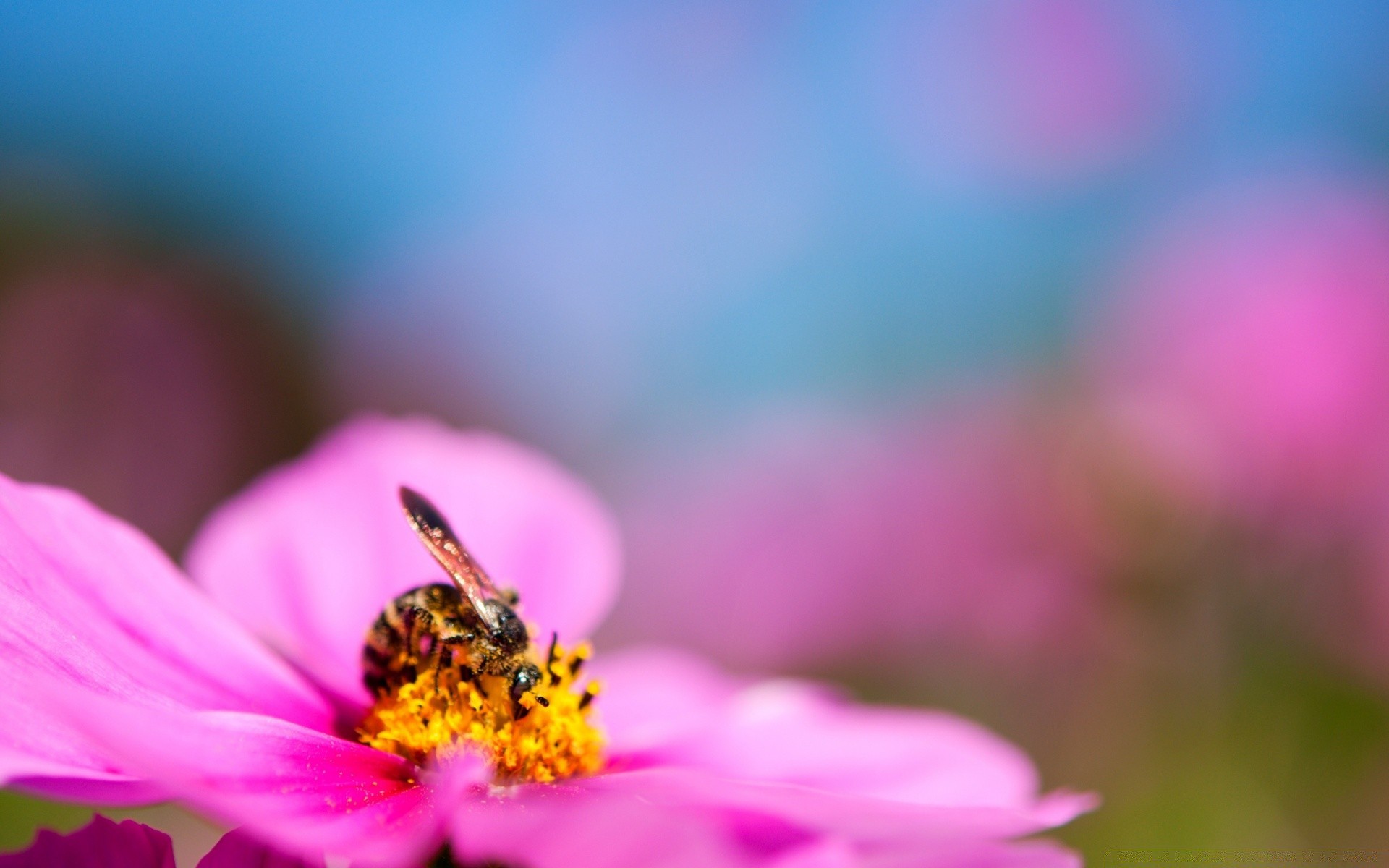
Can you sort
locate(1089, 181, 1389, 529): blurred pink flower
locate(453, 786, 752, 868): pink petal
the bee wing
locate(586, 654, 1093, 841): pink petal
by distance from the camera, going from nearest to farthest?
1. locate(453, 786, 752, 868): pink petal
2. the bee wing
3. locate(586, 654, 1093, 841): pink petal
4. locate(1089, 181, 1389, 529): blurred pink flower

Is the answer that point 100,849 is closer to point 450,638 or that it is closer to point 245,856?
point 245,856

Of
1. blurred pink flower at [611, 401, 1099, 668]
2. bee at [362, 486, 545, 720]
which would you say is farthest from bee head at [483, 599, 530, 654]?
blurred pink flower at [611, 401, 1099, 668]

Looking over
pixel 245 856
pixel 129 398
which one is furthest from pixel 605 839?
pixel 129 398

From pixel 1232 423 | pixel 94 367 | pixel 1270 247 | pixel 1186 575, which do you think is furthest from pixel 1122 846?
pixel 94 367

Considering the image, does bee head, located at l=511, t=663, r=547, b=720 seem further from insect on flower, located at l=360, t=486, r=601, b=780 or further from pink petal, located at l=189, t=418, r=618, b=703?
pink petal, located at l=189, t=418, r=618, b=703

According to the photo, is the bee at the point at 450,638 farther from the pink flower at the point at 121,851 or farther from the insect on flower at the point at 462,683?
the pink flower at the point at 121,851

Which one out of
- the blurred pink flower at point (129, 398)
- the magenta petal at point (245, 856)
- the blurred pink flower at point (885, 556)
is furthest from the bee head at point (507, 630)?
the blurred pink flower at point (129, 398)
